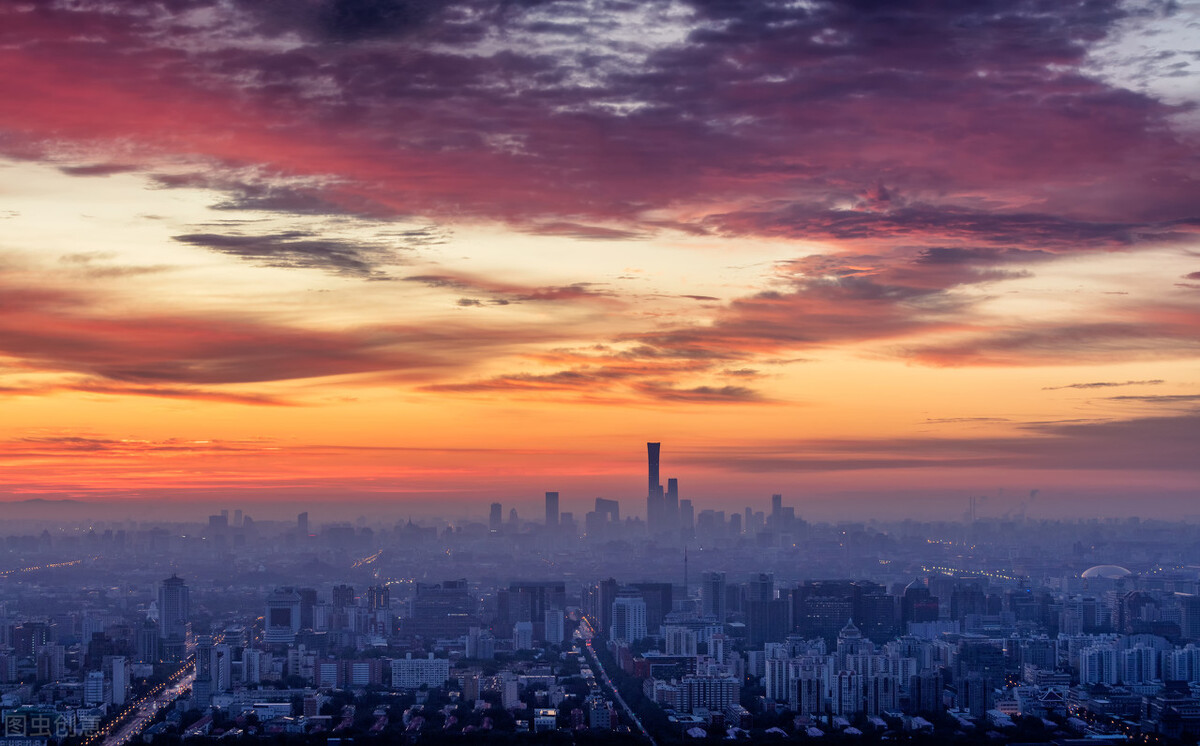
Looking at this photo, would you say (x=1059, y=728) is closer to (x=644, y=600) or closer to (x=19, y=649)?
(x=644, y=600)

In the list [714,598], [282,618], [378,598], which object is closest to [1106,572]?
[714,598]

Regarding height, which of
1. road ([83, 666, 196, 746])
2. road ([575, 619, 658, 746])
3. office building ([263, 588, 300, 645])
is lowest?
road ([83, 666, 196, 746])

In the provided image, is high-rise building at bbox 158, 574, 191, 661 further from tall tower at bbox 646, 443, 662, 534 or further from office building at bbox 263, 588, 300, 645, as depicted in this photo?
tall tower at bbox 646, 443, 662, 534

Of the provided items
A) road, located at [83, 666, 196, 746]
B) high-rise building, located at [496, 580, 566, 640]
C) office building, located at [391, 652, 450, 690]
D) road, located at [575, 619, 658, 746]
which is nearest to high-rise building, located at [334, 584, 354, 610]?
high-rise building, located at [496, 580, 566, 640]

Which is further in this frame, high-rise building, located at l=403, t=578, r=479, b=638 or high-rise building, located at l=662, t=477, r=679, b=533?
high-rise building, located at l=662, t=477, r=679, b=533

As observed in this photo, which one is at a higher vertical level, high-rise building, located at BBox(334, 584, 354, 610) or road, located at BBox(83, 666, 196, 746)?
high-rise building, located at BBox(334, 584, 354, 610)

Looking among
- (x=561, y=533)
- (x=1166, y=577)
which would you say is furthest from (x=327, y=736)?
(x=561, y=533)
